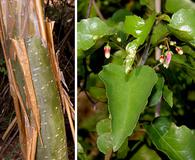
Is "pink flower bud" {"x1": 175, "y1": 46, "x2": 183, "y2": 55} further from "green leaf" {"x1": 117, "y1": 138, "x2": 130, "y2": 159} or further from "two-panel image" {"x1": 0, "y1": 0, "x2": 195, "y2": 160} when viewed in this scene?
"green leaf" {"x1": 117, "y1": 138, "x2": 130, "y2": 159}

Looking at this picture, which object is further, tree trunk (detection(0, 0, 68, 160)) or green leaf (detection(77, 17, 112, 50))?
green leaf (detection(77, 17, 112, 50))

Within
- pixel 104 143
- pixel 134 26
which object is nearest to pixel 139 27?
pixel 134 26

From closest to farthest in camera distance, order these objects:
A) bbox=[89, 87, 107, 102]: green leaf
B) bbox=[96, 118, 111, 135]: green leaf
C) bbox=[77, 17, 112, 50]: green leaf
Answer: bbox=[77, 17, 112, 50]: green leaf
bbox=[96, 118, 111, 135]: green leaf
bbox=[89, 87, 107, 102]: green leaf

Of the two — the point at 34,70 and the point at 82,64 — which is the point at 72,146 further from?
the point at 82,64

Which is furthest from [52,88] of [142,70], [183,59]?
[183,59]

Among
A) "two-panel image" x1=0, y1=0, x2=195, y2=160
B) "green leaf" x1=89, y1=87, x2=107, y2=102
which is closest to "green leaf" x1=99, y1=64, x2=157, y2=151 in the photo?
"two-panel image" x1=0, y1=0, x2=195, y2=160

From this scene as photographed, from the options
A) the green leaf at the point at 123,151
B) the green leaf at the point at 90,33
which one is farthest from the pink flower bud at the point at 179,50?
the green leaf at the point at 123,151

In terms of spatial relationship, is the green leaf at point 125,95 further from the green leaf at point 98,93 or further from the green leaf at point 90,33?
the green leaf at point 98,93
